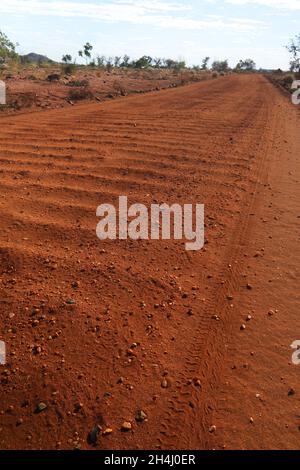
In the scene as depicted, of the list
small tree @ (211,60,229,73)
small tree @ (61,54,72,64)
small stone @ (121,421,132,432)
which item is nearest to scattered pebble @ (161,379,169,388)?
small stone @ (121,421,132,432)

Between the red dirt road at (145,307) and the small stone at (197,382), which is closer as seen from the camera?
the red dirt road at (145,307)

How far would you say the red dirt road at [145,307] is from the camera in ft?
7.50

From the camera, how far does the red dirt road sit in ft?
7.50

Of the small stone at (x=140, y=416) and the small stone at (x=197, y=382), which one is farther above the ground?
the small stone at (x=197, y=382)

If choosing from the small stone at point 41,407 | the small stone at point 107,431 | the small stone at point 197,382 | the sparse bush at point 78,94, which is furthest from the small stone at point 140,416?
the sparse bush at point 78,94

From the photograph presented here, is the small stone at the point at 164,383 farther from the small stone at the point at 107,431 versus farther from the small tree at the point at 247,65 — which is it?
the small tree at the point at 247,65

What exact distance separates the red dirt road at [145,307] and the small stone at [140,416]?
24mm

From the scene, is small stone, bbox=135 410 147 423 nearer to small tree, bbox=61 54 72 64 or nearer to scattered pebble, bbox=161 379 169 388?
scattered pebble, bbox=161 379 169 388

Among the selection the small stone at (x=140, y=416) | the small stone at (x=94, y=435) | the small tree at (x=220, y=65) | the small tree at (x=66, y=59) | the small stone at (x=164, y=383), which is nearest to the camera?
the small stone at (x=94, y=435)

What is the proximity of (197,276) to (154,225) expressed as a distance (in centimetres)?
93

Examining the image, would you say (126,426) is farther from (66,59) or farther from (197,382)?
(66,59)

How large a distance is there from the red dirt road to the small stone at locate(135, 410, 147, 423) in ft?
0.08
